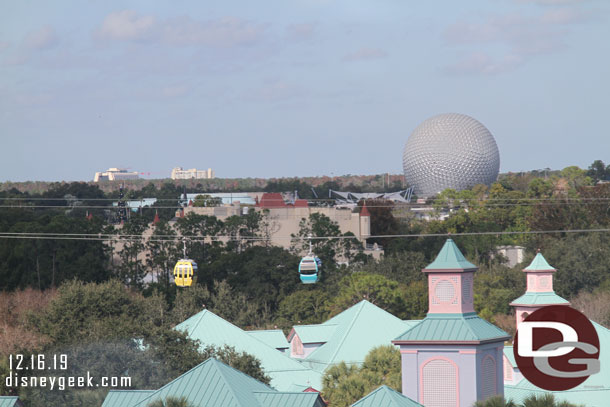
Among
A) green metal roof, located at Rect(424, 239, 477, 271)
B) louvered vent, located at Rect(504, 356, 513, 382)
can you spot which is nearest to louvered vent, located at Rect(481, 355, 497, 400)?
green metal roof, located at Rect(424, 239, 477, 271)

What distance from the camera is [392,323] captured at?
57.8m

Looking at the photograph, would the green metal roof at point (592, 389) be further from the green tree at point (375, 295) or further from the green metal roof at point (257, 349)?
the green tree at point (375, 295)

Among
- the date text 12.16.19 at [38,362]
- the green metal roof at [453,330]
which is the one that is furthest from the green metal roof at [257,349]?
the green metal roof at [453,330]

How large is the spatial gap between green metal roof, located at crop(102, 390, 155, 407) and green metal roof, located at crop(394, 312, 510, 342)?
9.51 m

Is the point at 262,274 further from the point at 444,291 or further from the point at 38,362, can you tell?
the point at 444,291

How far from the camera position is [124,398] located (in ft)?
102

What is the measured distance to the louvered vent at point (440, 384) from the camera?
120 ft

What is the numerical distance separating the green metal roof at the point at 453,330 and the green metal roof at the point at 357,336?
1642 cm

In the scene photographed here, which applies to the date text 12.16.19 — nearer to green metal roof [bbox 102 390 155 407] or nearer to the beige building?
green metal roof [bbox 102 390 155 407]

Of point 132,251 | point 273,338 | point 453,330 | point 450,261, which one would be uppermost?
point 450,261

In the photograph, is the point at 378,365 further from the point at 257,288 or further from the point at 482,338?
the point at 257,288

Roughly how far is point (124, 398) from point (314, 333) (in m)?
30.5

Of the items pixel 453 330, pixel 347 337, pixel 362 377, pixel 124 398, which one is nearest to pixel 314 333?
pixel 347 337

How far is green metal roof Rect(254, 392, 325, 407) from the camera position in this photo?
29406mm
